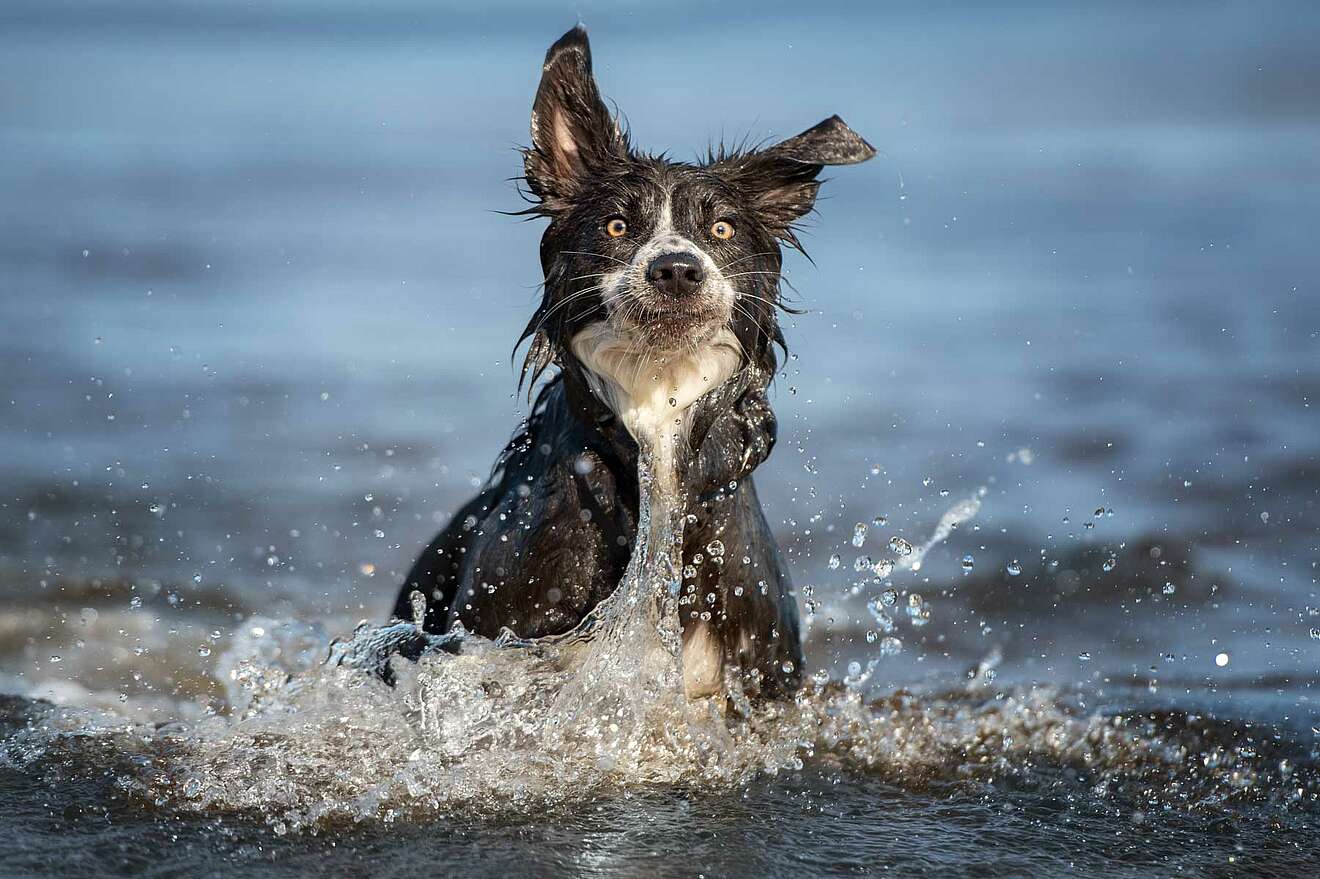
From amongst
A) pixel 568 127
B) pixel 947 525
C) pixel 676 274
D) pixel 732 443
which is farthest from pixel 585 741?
pixel 947 525

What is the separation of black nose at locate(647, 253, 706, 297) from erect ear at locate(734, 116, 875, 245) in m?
0.64

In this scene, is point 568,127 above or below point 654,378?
above

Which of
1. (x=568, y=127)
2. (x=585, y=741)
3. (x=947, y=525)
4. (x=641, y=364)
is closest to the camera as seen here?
(x=641, y=364)

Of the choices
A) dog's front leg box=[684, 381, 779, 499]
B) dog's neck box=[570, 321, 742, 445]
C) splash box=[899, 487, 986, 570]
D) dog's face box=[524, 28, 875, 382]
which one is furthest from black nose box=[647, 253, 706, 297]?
splash box=[899, 487, 986, 570]

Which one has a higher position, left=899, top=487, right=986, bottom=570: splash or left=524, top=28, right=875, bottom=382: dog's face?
left=524, top=28, right=875, bottom=382: dog's face

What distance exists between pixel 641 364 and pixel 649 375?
52mm

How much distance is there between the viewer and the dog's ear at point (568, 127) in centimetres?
525

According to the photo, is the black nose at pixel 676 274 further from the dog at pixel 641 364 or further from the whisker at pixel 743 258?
→ the whisker at pixel 743 258

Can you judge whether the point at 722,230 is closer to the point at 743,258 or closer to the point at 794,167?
the point at 743,258

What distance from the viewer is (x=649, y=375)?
4984 millimetres

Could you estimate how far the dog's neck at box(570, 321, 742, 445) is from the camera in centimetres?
495

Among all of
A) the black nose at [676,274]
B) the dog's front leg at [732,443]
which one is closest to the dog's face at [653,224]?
the black nose at [676,274]

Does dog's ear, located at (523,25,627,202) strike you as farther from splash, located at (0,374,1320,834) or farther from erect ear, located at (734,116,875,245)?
splash, located at (0,374,1320,834)

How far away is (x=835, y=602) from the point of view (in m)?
7.91
